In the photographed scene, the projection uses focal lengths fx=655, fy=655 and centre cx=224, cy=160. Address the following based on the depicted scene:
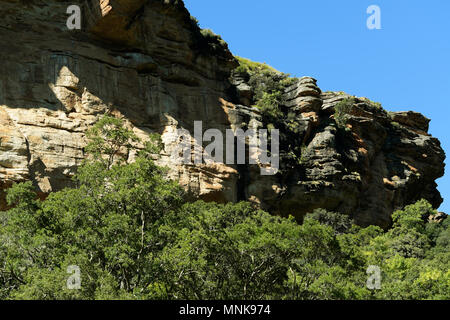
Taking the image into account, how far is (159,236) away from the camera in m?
28.9

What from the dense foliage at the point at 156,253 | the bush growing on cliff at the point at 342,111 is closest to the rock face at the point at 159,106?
the bush growing on cliff at the point at 342,111

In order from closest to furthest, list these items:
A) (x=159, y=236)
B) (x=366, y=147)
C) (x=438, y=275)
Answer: (x=159, y=236)
(x=438, y=275)
(x=366, y=147)

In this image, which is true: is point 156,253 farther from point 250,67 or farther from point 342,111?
point 250,67

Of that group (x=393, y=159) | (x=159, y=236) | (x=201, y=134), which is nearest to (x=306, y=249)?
(x=159, y=236)

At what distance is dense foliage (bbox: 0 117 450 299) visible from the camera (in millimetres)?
26328

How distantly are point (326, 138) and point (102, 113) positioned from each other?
1882cm

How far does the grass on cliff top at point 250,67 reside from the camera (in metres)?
54.3

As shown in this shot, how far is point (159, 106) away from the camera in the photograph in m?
43.9

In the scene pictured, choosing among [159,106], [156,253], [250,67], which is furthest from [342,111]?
[156,253]

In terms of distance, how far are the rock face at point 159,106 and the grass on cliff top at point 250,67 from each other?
7.14 ft

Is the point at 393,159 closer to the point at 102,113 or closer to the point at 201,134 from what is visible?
the point at 201,134

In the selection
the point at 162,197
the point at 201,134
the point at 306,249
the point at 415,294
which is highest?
the point at 201,134

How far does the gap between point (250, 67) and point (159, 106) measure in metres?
17.6

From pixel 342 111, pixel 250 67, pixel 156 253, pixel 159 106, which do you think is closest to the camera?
pixel 156 253
